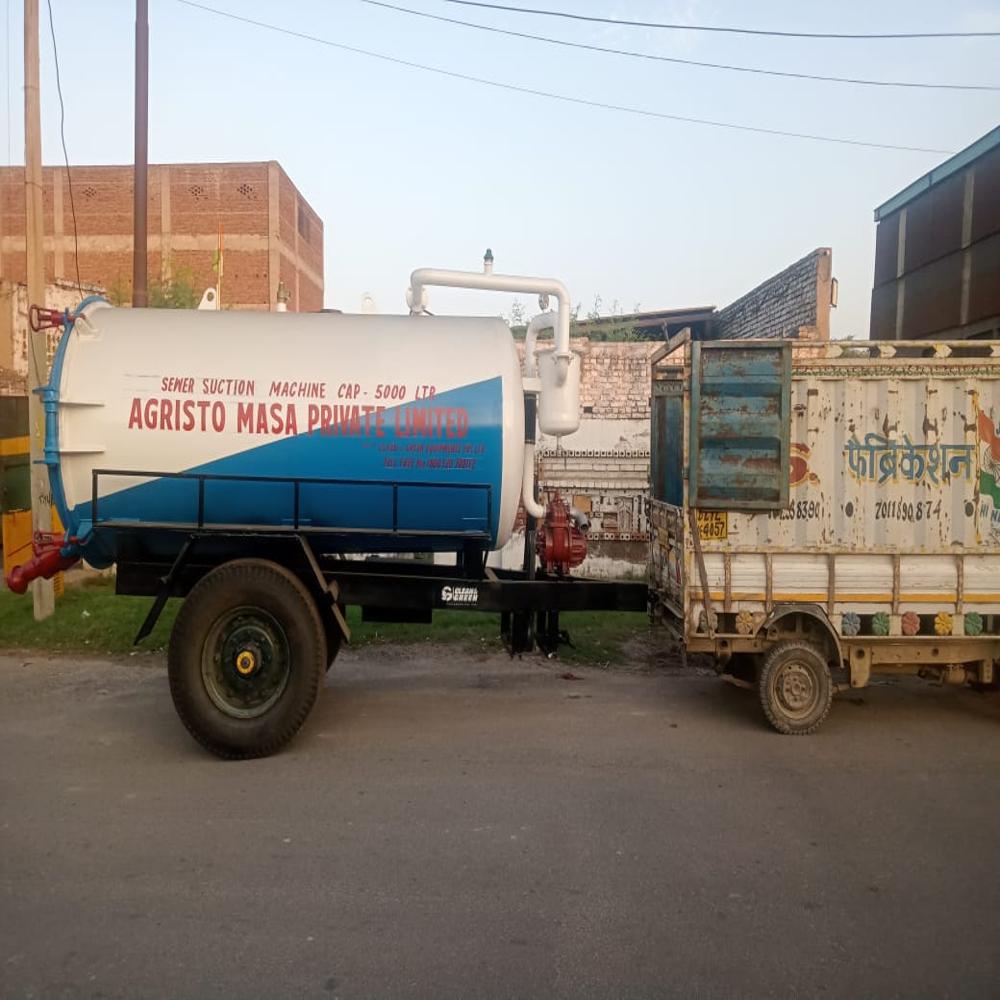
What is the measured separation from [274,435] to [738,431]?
10.2 feet

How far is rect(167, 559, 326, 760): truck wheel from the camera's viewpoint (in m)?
5.51

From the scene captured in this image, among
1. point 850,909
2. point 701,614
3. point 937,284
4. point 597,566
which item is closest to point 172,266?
point 597,566

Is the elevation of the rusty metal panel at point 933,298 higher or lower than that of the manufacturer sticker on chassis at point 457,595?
higher

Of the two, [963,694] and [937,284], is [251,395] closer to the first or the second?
[963,694]

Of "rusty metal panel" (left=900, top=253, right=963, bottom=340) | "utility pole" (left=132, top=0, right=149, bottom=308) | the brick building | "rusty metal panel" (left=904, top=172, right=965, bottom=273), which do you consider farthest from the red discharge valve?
the brick building

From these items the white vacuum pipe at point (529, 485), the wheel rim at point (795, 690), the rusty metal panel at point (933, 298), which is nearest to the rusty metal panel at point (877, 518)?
the wheel rim at point (795, 690)

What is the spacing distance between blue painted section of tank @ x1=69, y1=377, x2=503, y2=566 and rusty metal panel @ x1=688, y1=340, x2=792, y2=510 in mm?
1372

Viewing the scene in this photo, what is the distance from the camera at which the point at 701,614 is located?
597 centimetres

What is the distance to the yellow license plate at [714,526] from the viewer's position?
19.6 ft

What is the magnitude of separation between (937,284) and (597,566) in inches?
204

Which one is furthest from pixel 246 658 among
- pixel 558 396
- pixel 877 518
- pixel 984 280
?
pixel 984 280

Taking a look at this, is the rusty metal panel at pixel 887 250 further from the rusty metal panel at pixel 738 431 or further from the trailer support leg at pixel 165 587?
the trailer support leg at pixel 165 587

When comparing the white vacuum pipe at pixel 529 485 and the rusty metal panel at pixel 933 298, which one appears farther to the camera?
the rusty metal panel at pixel 933 298

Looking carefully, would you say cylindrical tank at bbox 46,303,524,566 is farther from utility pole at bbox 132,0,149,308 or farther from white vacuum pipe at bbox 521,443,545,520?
utility pole at bbox 132,0,149,308
